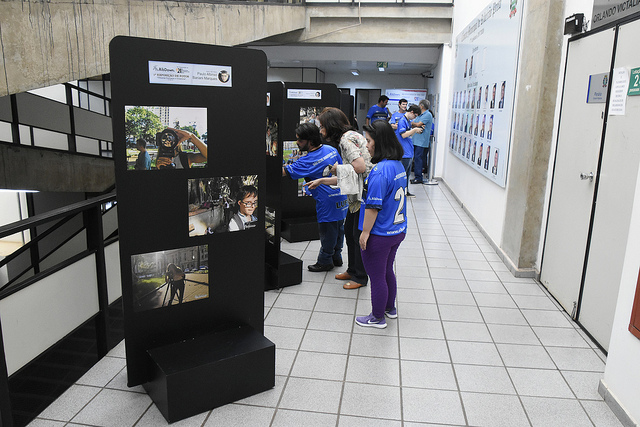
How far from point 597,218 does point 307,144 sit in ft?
8.04

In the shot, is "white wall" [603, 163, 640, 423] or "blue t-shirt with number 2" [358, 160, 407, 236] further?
"blue t-shirt with number 2" [358, 160, 407, 236]

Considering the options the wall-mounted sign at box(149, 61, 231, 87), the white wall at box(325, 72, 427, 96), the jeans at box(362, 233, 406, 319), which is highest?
the white wall at box(325, 72, 427, 96)

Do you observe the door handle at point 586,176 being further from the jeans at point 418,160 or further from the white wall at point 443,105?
the white wall at point 443,105

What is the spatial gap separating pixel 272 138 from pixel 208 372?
7.80 ft

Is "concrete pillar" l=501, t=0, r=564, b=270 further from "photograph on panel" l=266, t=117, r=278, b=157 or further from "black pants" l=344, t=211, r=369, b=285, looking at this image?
"photograph on panel" l=266, t=117, r=278, b=157

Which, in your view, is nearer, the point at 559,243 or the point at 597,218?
the point at 597,218

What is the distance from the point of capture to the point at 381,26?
1070 centimetres

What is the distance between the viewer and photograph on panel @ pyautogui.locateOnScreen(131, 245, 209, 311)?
2.51 metres

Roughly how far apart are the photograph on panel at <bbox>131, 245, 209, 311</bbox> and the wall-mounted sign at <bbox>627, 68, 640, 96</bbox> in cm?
285

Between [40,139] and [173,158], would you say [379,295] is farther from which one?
[40,139]

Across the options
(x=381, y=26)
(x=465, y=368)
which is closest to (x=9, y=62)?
(x=465, y=368)

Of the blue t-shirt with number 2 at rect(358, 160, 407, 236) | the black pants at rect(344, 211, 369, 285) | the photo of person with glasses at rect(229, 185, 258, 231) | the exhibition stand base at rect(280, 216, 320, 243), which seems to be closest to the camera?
the photo of person with glasses at rect(229, 185, 258, 231)

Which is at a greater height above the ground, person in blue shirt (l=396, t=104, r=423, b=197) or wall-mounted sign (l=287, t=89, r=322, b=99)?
wall-mounted sign (l=287, t=89, r=322, b=99)

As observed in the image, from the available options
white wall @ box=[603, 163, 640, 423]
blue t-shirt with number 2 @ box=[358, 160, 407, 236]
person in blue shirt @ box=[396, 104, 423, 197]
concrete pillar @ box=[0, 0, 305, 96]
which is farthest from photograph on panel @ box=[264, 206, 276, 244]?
person in blue shirt @ box=[396, 104, 423, 197]
